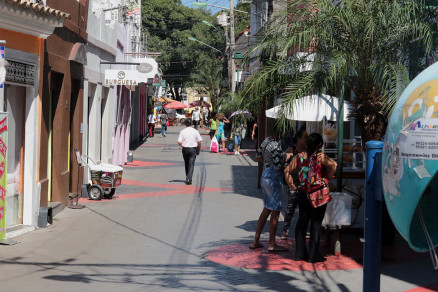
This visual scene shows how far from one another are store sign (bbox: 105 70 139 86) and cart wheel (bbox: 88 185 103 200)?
13.1 feet

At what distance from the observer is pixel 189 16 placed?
75.1 m

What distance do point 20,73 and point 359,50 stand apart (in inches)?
203

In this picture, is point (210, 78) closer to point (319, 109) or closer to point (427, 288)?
point (319, 109)

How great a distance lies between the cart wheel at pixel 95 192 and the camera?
15.6 metres

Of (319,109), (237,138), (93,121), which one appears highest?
(319,109)

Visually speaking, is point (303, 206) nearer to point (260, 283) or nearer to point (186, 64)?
point (260, 283)

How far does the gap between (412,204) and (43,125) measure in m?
9.23

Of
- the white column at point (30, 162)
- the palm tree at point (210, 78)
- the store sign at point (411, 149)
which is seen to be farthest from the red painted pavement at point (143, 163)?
the palm tree at point (210, 78)

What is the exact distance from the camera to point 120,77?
1883cm

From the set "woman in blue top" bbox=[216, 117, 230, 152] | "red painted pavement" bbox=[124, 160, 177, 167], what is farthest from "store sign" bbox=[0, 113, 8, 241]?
"woman in blue top" bbox=[216, 117, 230, 152]

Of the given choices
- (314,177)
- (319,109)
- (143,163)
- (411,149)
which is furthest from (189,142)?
(411,149)

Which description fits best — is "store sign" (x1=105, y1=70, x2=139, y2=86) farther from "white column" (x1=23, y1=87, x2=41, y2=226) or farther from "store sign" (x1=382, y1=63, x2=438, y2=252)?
"store sign" (x1=382, y1=63, x2=438, y2=252)

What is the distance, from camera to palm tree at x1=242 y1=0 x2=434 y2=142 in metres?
9.46

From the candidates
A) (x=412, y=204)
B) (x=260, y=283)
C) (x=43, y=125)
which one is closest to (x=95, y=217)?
(x=43, y=125)
